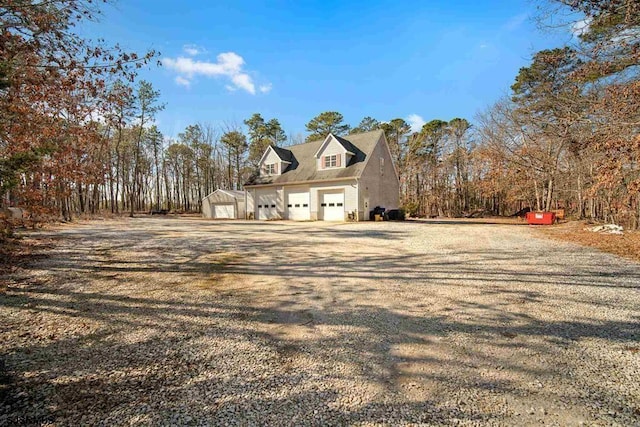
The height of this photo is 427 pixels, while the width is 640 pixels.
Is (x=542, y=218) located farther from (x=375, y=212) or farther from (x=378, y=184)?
(x=378, y=184)

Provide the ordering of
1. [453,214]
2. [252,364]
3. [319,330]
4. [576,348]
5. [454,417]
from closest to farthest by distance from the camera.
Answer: [454,417] → [252,364] → [576,348] → [319,330] → [453,214]

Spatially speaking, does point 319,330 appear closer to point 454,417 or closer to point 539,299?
point 454,417

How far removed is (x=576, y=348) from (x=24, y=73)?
9116 millimetres

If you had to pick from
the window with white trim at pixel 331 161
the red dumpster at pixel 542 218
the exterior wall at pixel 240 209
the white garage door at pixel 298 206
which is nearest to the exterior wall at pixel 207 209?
the exterior wall at pixel 240 209

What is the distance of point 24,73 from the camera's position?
5.36 meters

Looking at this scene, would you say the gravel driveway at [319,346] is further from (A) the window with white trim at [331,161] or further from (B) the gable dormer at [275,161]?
(B) the gable dormer at [275,161]

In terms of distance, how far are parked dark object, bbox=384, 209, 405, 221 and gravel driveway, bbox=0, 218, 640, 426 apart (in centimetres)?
1534

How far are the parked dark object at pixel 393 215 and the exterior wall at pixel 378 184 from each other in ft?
3.69

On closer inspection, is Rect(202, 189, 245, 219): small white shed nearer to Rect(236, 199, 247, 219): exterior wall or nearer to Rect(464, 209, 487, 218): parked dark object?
Rect(236, 199, 247, 219): exterior wall

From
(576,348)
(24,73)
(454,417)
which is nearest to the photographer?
(454,417)

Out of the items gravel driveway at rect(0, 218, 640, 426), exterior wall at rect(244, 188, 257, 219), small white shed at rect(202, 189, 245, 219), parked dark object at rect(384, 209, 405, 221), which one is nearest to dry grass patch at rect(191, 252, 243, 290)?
gravel driveway at rect(0, 218, 640, 426)

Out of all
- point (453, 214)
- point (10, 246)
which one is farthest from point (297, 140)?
point (10, 246)

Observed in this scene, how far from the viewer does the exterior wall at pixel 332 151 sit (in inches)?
847

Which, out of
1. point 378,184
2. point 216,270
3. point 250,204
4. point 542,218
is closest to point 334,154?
point 378,184
